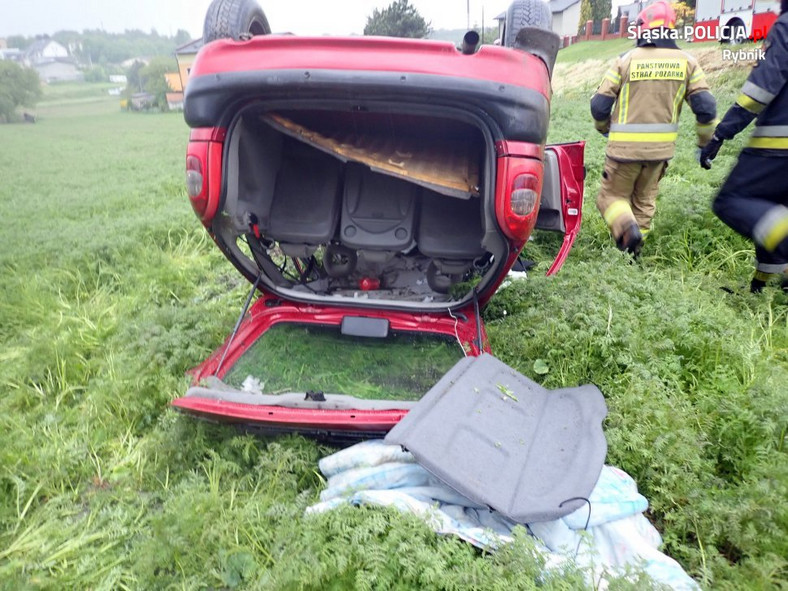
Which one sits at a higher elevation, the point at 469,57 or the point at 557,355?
the point at 469,57

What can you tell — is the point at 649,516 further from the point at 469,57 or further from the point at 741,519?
the point at 469,57

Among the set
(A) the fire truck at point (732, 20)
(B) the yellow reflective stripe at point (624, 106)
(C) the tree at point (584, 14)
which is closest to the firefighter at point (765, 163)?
(B) the yellow reflective stripe at point (624, 106)

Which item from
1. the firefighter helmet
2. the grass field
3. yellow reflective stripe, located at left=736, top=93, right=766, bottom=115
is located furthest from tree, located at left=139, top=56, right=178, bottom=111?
yellow reflective stripe, located at left=736, top=93, right=766, bottom=115

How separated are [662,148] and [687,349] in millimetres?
1756

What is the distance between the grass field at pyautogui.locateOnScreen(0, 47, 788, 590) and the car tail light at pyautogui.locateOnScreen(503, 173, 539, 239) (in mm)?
650

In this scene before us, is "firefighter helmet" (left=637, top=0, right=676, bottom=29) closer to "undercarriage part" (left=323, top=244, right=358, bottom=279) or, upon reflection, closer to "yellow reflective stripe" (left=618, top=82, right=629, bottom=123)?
"yellow reflective stripe" (left=618, top=82, right=629, bottom=123)

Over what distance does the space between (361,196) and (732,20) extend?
16.1 m

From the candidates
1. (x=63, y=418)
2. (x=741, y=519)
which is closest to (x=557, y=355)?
(x=741, y=519)

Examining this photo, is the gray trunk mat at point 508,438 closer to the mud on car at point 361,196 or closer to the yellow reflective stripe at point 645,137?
the mud on car at point 361,196

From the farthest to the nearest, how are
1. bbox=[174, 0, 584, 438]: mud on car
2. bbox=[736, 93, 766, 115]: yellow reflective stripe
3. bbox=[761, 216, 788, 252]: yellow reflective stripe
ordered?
bbox=[736, 93, 766, 115]: yellow reflective stripe
bbox=[761, 216, 788, 252]: yellow reflective stripe
bbox=[174, 0, 584, 438]: mud on car

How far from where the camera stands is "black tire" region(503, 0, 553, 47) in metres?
2.57

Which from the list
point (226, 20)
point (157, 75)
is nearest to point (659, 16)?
point (226, 20)

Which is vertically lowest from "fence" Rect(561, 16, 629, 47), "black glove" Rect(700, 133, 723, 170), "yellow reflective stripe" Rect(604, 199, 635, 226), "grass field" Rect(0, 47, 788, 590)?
"grass field" Rect(0, 47, 788, 590)

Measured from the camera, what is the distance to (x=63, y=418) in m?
2.76
